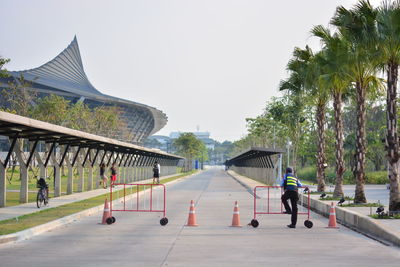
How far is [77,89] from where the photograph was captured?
142m

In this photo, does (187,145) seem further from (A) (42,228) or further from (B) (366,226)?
(A) (42,228)

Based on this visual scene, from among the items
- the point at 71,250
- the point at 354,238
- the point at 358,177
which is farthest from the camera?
the point at 358,177

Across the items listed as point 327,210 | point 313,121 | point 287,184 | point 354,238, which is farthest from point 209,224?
point 313,121

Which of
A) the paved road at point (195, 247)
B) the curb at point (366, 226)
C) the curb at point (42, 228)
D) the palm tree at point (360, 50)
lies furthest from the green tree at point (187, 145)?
the paved road at point (195, 247)

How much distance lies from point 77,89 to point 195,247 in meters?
133

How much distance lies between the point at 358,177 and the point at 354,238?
994 cm

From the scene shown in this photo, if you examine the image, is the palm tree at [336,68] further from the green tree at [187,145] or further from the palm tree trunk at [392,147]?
the green tree at [187,145]

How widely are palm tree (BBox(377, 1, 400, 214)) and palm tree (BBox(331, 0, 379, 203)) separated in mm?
724

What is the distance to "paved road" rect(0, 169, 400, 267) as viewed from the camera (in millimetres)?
11203

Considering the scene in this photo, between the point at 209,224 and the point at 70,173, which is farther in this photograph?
the point at 70,173

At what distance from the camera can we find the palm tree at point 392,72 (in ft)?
65.0

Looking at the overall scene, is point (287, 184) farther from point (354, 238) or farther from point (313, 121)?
point (313, 121)

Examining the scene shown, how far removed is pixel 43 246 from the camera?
1324 cm

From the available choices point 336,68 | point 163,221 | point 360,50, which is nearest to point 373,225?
point 163,221
